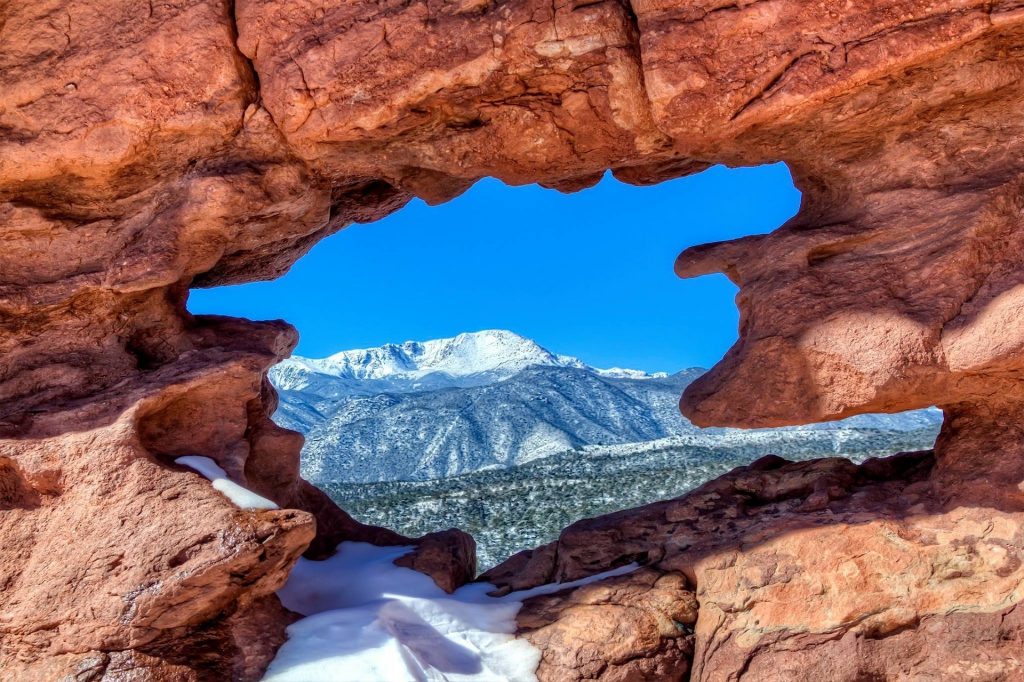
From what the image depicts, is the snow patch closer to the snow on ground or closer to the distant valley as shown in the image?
the snow on ground

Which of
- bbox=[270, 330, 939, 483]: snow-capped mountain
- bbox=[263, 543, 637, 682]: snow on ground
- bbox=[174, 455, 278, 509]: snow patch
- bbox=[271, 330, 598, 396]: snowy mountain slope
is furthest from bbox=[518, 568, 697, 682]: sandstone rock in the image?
bbox=[271, 330, 598, 396]: snowy mountain slope

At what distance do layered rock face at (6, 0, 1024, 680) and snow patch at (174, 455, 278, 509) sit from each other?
0.18 m

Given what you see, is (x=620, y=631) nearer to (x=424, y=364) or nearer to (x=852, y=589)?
(x=852, y=589)

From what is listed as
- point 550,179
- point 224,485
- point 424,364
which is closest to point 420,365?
point 424,364

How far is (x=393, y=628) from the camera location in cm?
851

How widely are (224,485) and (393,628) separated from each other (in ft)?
7.99

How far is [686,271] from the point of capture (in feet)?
35.0

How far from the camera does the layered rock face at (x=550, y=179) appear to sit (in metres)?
7.81

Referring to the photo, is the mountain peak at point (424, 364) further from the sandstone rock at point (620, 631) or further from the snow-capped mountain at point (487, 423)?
the sandstone rock at point (620, 631)

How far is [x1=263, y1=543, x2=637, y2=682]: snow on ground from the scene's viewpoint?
7816mm

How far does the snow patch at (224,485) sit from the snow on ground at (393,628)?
4.74 feet

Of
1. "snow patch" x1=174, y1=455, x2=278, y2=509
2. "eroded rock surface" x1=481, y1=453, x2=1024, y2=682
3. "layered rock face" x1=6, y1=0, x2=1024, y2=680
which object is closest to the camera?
"eroded rock surface" x1=481, y1=453, x2=1024, y2=682

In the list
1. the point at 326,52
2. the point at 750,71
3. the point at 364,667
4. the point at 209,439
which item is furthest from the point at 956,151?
the point at 209,439

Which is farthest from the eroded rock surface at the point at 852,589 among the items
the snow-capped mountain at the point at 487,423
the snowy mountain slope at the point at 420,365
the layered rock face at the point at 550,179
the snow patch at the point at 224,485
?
the snowy mountain slope at the point at 420,365
